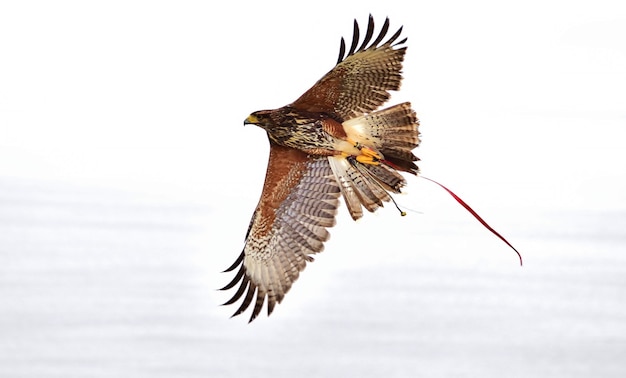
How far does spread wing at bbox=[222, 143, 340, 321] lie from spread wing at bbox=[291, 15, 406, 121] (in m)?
0.43

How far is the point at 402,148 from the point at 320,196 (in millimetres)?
702

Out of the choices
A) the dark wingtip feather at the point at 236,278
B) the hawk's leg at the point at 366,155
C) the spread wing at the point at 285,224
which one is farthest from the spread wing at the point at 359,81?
the dark wingtip feather at the point at 236,278

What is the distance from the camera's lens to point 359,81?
489cm

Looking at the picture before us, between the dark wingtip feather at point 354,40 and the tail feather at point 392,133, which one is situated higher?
the dark wingtip feather at point 354,40

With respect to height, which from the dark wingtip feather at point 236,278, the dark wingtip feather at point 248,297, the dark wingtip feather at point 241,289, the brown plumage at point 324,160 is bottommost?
the dark wingtip feather at point 248,297

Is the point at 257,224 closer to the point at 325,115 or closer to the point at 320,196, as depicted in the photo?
the point at 320,196

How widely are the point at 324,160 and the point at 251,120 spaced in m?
0.65

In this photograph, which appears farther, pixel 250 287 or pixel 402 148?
pixel 250 287

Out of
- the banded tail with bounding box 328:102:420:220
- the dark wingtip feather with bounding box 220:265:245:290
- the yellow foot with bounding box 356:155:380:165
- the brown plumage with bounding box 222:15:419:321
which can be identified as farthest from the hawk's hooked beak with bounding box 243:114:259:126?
the dark wingtip feather with bounding box 220:265:245:290

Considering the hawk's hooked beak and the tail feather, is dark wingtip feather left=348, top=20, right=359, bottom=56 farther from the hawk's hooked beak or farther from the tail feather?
the hawk's hooked beak

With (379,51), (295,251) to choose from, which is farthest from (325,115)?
(295,251)

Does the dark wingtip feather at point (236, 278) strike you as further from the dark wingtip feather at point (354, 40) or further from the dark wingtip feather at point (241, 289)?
the dark wingtip feather at point (354, 40)

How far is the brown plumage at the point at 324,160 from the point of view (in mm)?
4883

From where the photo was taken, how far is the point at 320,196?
534 centimetres
